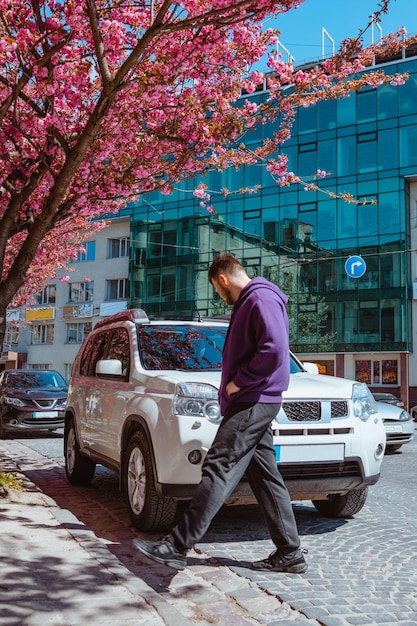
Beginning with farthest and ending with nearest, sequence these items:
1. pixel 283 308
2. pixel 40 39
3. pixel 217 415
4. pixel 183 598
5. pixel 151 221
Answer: pixel 151 221 → pixel 40 39 → pixel 217 415 → pixel 283 308 → pixel 183 598

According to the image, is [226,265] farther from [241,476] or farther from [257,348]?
[241,476]

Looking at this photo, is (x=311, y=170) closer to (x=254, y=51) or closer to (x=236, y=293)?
(x=254, y=51)

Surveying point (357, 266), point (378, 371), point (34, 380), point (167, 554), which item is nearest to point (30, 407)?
point (34, 380)

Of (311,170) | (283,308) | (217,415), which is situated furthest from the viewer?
(311,170)

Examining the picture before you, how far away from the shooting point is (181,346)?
21.0ft

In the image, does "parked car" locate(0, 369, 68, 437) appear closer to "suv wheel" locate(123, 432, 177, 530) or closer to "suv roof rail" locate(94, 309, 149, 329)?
"suv roof rail" locate(94, 309, 149, 329)

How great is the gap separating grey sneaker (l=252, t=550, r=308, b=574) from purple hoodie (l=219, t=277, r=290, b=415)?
1.03 meters

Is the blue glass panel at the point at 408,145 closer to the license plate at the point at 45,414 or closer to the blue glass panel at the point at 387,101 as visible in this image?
the blue glass panel at the point at 387,101

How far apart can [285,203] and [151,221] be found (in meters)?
11.1

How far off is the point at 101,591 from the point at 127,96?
20.4ft

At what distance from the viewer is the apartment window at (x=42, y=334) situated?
53812 millimetres

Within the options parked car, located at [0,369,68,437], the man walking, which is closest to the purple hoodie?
the man walking

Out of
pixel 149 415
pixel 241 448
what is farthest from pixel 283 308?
pixel 149 415

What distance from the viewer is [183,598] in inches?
154
